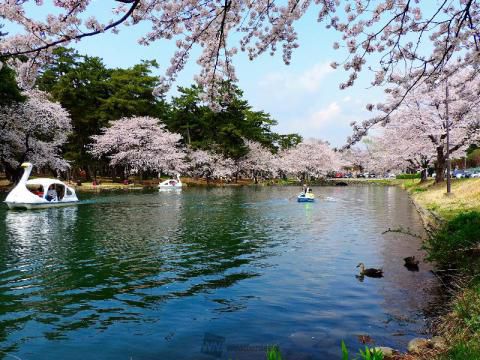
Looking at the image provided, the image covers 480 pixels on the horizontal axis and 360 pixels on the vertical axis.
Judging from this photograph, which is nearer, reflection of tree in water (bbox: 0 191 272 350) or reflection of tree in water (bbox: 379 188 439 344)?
reflection of tree in water (bbox: 379 188 439 344)

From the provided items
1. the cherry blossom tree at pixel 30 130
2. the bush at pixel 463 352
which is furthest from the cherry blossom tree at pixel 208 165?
the bush at pixel 463 352

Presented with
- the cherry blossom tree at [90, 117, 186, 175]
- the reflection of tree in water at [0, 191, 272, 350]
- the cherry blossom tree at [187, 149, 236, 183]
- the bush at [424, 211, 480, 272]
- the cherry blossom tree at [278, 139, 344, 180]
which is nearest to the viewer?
the reflection of tree in water at [0, 191, 272, 350]

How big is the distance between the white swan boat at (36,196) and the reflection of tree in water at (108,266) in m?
4.77

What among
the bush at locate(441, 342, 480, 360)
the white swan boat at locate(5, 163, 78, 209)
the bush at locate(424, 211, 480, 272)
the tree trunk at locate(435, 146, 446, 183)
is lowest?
the bush at locate(441, 342, 480, 360)

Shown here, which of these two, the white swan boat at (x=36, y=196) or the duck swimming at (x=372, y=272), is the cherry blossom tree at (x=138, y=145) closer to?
the white swan boat at (x=36, y=196)

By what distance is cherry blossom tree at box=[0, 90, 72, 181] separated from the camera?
42594 millimetres

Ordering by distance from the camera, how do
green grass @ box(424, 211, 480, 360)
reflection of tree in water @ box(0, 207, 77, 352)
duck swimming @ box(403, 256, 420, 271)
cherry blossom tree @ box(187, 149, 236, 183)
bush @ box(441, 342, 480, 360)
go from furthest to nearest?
cherry blossom tree @ box(187, 149, 236, 183) → duck swimming @ box(403, 256, 420, 271) → reflection of tree in water @ box(0, 207, 77, 352) → green grass @ box(424, 211, 480, 360) → bush @ box(441, 342, 480, 360)

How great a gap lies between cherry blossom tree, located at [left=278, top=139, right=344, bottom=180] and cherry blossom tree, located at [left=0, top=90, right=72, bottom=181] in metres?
51.5

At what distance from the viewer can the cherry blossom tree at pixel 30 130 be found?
140 ft

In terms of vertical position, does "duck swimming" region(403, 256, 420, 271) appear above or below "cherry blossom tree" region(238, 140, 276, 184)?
below

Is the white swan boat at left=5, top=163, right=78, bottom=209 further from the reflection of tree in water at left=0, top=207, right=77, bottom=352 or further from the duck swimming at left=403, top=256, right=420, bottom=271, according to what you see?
the duck swimming at left=403, top=256, right=420, bottom=271

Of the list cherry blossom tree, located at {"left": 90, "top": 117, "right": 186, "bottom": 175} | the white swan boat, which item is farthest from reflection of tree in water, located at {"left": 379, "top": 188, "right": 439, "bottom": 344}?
cherry blossom tree, located at {"left": 90, "top": 117, "right": 186, "bottom": 175}

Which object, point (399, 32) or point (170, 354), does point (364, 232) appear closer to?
point (399, 32)

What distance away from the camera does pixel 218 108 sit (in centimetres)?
923
